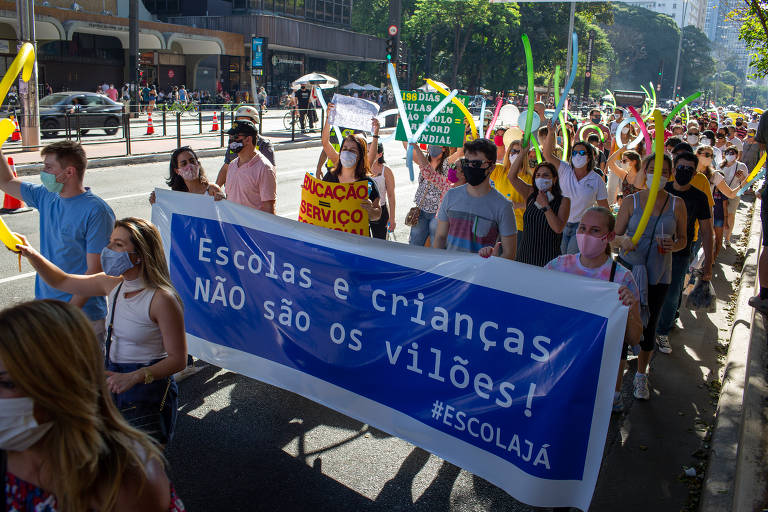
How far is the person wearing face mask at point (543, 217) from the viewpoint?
5.38 metres

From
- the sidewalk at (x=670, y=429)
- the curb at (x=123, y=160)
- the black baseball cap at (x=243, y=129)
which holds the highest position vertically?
the black baseball cap at (x=243, y=129)

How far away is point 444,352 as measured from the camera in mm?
3717

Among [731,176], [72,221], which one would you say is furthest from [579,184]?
[731,176]

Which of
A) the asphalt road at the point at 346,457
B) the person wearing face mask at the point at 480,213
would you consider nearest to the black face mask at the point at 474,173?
the person wearing face mask at the point at 480,213

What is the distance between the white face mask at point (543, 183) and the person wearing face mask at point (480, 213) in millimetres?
705

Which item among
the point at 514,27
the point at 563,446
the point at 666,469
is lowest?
the point at 666,469

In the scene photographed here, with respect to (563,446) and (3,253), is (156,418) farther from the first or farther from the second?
(3,253)

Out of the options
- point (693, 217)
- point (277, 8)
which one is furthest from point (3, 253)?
point (277, 8)

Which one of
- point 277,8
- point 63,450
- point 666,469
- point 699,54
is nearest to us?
point 63,450

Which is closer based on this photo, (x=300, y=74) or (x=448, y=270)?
(x=448, y=270)

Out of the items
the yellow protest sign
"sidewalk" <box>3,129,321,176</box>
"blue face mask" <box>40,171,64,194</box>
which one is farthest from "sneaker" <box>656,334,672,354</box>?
"sidewalk" <box>3,129,321,176</box>

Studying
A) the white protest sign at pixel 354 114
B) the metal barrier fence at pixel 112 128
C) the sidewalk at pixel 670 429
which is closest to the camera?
the sidewalk at pixel 670 429

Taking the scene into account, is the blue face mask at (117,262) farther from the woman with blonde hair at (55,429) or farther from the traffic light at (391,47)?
the traffic light at (391,47)

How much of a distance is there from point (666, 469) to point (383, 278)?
7.00 ft
